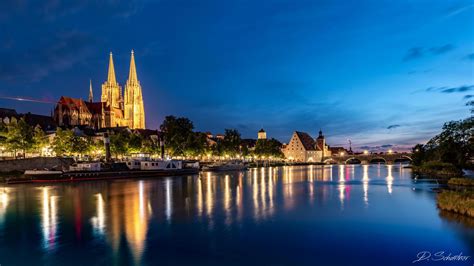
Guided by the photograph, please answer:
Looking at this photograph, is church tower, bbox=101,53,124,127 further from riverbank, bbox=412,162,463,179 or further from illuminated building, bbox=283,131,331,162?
riverbank, bbox=412,162,463,179

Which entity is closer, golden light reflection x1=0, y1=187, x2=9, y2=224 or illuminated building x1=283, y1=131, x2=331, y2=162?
golden light reflection x1=0, y1=187, x2=9, y2=224

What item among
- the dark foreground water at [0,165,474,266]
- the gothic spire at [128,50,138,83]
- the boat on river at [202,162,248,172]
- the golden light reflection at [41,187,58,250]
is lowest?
the boat on river at [202,162,248,172]

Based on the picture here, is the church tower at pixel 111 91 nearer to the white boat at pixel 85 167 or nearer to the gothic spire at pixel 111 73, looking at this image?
the gothic spire at pixel 111 73

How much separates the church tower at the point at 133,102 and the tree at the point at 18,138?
105 meters

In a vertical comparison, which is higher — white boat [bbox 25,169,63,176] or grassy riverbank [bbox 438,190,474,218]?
white boat [bbox 25,169,63,176]

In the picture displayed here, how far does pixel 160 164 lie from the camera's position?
81.5m

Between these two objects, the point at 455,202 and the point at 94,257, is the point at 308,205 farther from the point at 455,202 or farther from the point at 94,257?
the point at 94,257

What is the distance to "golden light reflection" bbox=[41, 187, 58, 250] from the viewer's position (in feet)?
66.4

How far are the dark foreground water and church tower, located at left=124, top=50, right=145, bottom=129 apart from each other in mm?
149242

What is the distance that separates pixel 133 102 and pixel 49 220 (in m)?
160

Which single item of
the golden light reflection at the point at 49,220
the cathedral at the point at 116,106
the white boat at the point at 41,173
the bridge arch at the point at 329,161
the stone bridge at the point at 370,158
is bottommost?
the bridge arch at the point at 329,161

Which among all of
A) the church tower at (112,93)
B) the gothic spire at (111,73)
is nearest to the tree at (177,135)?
the church tower at (112,93)

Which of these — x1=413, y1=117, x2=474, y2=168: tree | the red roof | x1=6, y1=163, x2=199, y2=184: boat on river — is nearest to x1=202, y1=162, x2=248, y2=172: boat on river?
x1=6, y1=163, x2=199, y2=184: boat on river

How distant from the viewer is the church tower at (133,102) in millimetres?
181875
